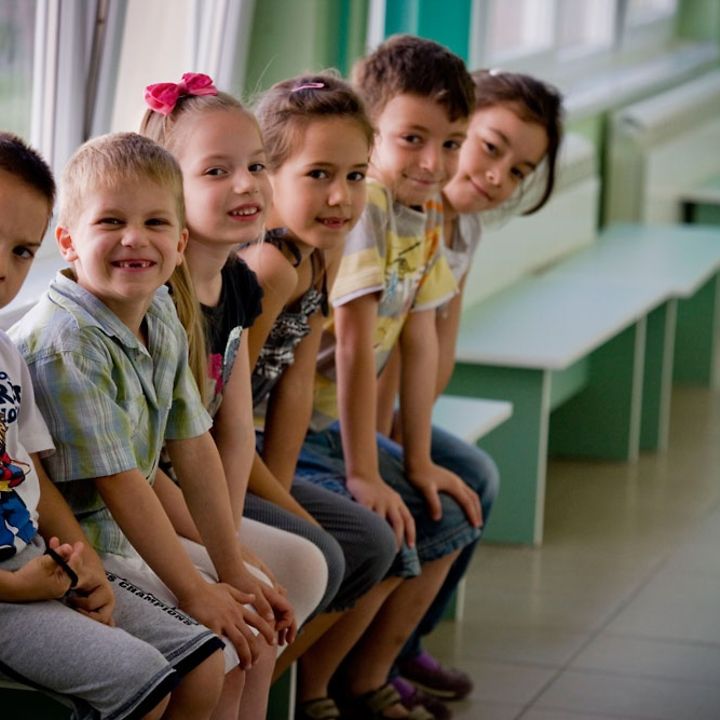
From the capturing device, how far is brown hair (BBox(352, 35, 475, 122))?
312cm

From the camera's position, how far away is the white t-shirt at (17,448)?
2057 mm

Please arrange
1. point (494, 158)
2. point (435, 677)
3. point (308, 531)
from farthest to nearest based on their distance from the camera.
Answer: point (494, 158) < point (435, 677) < point (308, 531)

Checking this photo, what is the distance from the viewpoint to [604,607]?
12.8 feet

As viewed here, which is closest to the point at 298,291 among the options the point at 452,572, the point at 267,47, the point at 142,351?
the point at 142,351

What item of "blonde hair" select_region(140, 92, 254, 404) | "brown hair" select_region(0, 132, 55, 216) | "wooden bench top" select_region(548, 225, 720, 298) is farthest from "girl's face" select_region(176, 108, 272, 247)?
"wooden bench top" select_region(548, 225, 720, 298)

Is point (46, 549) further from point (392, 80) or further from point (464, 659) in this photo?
point (464, 659)

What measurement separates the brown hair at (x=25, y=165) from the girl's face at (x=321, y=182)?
2.39 feet

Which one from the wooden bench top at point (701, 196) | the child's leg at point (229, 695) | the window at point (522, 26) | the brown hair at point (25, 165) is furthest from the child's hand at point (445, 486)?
Answer: the wooden bench top at point (701, 196)

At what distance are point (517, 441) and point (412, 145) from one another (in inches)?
56.5

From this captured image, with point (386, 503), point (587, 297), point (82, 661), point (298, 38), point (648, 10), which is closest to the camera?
point (82, 661)

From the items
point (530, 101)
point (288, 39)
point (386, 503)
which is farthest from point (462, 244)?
point (288, 39)

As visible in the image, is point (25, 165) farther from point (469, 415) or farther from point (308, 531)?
point (469, 415)

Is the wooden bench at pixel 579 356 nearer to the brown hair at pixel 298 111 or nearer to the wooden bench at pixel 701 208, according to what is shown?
the wooden bench at pixel 701 208

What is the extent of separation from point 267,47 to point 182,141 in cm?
169
